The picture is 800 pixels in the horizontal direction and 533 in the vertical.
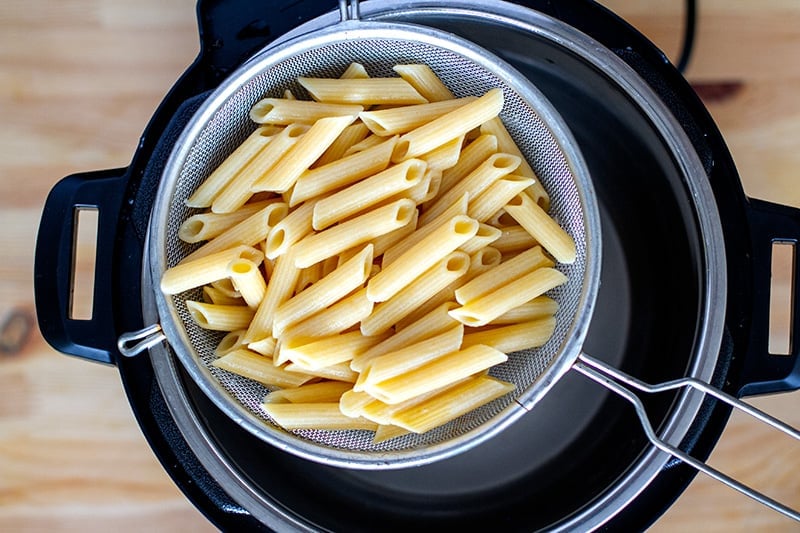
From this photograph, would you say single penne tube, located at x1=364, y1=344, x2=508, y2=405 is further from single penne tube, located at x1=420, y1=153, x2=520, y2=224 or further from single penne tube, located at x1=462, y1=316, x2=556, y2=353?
single penne tube, located at x1=420, y1=153, x2=520, y2=224

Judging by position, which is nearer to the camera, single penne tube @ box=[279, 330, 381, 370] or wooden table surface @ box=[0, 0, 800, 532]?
single penne tube @ box=[279, 330, 381, 370]

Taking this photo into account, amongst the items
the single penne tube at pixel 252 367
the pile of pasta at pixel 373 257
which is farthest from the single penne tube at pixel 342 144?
the single penne tube at pixel 252 367

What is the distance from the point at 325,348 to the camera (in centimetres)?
70

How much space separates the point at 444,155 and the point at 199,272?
0.27 m

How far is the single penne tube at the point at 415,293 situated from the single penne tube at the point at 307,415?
8cm

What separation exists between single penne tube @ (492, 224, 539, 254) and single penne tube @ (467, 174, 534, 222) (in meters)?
0.04

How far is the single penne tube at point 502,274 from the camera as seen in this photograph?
70 centimetres

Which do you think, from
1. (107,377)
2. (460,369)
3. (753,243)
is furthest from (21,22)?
(753,243)

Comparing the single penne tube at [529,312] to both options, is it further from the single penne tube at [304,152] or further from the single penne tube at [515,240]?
the single penne tube at [304,152]

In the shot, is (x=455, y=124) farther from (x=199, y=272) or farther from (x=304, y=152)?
(x=199, y=272)

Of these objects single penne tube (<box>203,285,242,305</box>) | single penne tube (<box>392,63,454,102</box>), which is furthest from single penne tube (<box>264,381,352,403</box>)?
single penne tube (<box>392,63,454,102</box>)

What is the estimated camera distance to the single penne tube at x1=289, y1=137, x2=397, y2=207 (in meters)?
0.73

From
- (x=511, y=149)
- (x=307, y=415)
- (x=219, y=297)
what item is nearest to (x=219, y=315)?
(x=219, y=297)

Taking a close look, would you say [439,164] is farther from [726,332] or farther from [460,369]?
[726,332]
